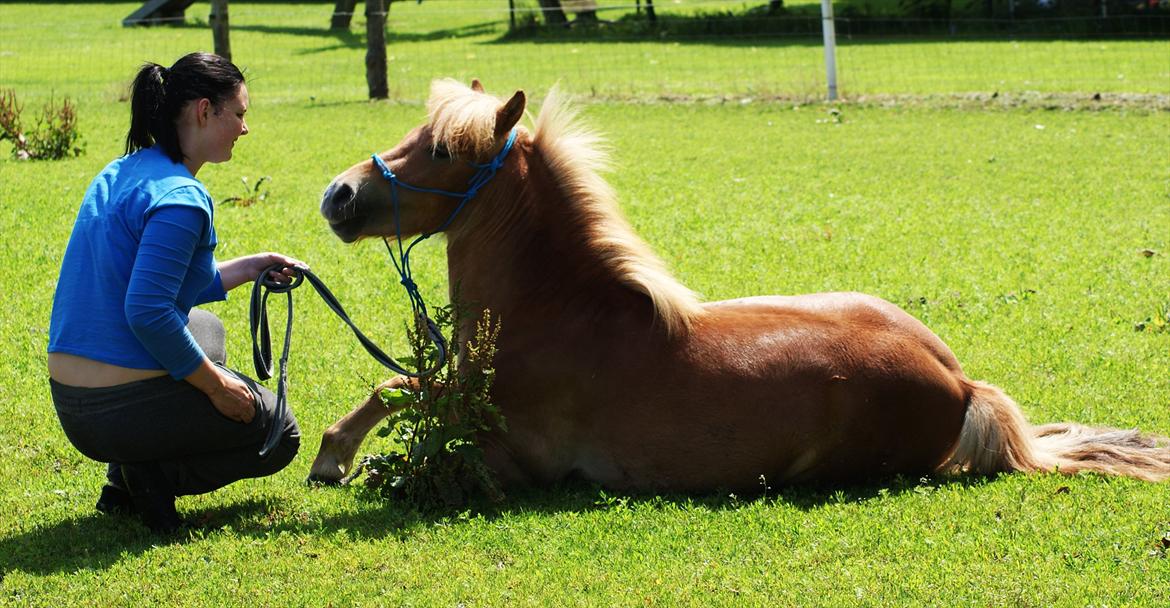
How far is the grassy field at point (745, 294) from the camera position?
14.8 ft

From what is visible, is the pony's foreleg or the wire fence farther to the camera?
the wire fence

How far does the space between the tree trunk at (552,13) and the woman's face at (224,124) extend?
32028 mm

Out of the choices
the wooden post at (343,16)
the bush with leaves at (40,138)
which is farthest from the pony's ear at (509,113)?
the wooden post at (343,16)

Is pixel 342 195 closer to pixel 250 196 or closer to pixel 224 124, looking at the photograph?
pixel 224 124

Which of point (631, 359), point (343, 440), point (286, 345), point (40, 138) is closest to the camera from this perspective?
point (631, 359)

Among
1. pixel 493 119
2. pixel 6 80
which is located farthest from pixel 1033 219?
pixel 6 80

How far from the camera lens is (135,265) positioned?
445cm

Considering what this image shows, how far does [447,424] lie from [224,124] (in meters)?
1.54

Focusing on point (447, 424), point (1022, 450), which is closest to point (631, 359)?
point (447, 424)

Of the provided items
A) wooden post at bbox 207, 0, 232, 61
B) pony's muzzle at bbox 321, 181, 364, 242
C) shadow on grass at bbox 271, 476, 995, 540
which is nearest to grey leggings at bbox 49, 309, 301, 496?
shadow on grass at bbox 271, 476, 995, 540

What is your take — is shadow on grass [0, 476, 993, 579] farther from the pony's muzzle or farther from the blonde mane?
the pony's muzzle

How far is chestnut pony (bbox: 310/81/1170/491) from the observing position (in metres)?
5.29

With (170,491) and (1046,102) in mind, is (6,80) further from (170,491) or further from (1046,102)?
(170,491)

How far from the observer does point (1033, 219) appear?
11.1 m
